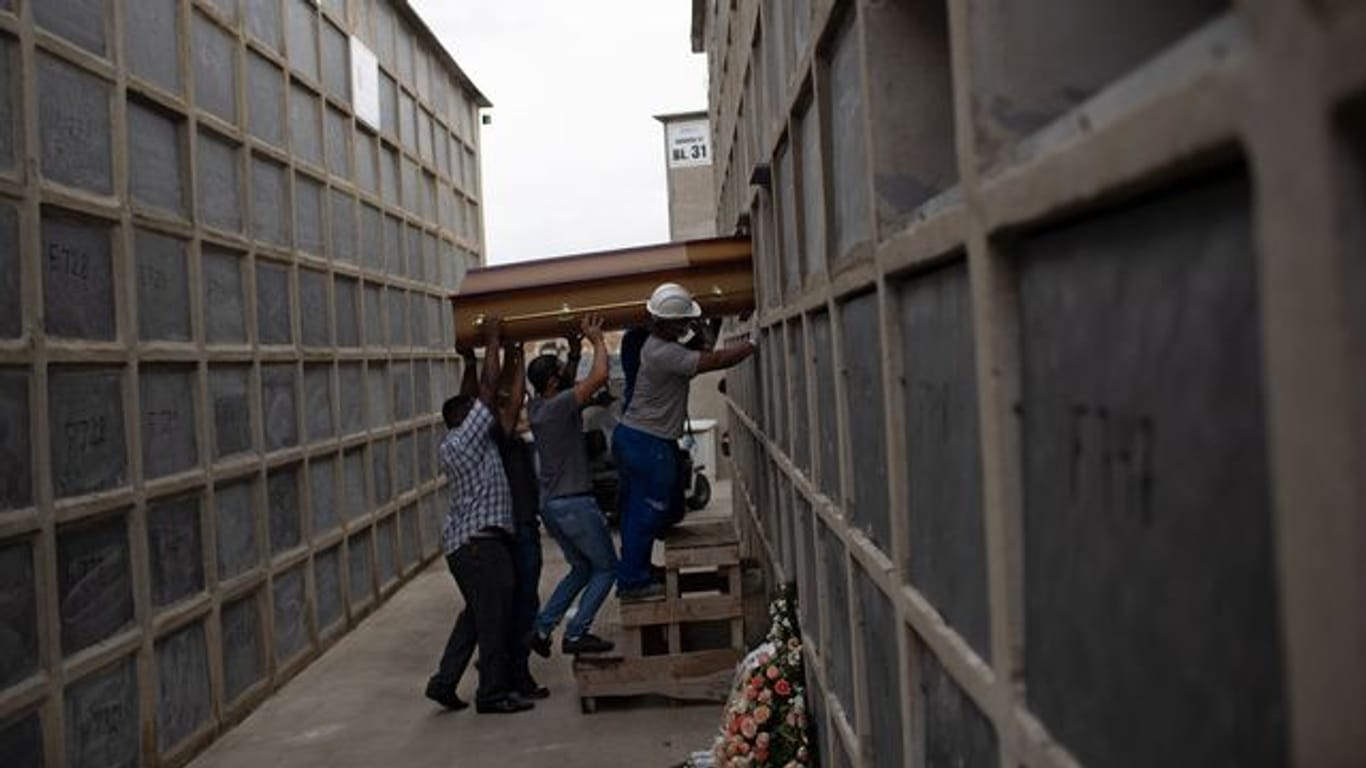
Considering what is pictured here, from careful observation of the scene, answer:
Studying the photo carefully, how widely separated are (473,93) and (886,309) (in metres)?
11.6

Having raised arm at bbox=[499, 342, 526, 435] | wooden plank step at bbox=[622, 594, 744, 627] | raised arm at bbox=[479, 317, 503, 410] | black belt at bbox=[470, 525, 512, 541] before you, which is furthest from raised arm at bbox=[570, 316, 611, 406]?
wooden plank step at bbox=[622, 594, 744, 627]

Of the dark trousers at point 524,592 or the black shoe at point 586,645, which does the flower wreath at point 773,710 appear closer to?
the black shoe at point 586,645

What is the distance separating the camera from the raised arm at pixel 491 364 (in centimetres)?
538

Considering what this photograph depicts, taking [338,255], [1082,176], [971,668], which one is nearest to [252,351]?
[338,255]

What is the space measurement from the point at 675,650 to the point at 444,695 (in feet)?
3.78

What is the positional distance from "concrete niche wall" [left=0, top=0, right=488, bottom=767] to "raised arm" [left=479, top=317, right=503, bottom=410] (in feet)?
4.01

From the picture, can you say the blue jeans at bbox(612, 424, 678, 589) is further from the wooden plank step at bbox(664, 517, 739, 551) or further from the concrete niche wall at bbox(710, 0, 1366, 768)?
the concrete niche wall at bbox(710, 0, 1366, 768)

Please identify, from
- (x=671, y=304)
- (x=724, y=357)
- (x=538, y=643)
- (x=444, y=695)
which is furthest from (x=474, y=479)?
(x=724, y=357)

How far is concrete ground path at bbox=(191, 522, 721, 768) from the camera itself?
512cm

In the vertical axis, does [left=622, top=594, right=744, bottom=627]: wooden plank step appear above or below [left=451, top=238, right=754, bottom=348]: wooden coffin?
below

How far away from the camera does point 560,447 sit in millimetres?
6047

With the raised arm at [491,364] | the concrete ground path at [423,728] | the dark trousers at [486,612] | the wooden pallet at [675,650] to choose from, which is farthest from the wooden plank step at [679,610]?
the raised arm at [491,364]

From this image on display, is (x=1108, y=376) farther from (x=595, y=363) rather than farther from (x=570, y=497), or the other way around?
(x=570, y=497)

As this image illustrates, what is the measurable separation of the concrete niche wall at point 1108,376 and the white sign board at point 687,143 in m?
17.5
